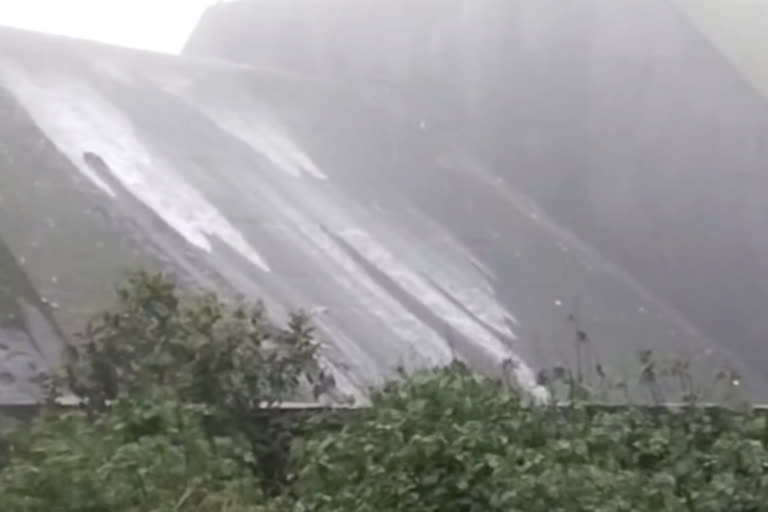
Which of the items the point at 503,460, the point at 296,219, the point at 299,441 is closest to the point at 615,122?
the point at 296,219

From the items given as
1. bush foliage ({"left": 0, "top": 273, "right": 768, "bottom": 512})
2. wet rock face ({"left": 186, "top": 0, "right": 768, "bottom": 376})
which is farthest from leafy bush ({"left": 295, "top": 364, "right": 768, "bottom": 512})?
wet rock face ({"left": 186, "top": 0, "right": 768, "bottom": 376})

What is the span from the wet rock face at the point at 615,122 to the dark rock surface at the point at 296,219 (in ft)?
0.75

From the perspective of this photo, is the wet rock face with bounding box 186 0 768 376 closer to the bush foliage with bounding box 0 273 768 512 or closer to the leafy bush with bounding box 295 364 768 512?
the bush foliage with bounding box 0 273 768 512

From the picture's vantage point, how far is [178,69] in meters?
16.6

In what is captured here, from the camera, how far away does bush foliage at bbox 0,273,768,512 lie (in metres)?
4.18

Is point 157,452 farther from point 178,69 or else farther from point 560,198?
point 178,69

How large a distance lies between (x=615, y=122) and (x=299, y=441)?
349 inches

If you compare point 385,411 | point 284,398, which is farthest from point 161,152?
point 385,411

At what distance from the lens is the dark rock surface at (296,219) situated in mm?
9898

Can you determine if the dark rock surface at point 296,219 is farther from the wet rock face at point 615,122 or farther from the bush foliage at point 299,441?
the bush foliage at point 299,441

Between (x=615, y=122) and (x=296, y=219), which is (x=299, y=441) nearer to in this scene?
(x=296, y=219)

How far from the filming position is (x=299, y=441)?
16.5ft

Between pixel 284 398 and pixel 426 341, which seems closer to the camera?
pixel 284 398

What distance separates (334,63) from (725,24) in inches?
234
